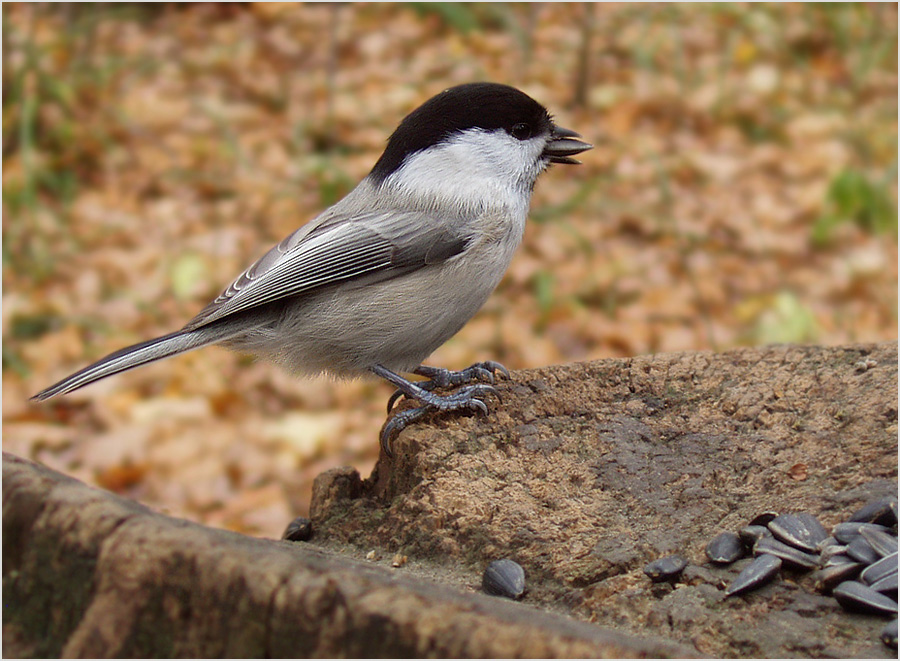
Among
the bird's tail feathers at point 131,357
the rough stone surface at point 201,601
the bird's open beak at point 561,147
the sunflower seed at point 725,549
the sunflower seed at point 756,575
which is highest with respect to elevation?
the bird's open beak at point 561,147

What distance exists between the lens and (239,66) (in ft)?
23.0

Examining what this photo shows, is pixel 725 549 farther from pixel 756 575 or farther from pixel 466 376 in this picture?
pixel 466 376

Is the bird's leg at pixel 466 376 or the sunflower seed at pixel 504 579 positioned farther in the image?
the bird's leg at pixel 466 376

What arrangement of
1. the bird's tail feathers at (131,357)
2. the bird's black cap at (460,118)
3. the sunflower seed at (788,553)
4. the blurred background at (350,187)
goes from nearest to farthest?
1. the sunflower seed at (788,553)
2. the bird's tail feathers at (131,357)
3. the bird's black cap at (460,118)
4. the blurred background at (350,187)

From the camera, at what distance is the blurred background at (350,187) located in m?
4.38

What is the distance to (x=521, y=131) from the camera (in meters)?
2.97

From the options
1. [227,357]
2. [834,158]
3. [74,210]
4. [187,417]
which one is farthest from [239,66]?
[834,158]

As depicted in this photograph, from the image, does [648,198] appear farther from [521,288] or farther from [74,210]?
[74,210]

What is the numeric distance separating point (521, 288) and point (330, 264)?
2670 mm

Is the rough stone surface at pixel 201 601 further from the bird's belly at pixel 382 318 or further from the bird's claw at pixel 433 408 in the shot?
the bird's belly at pixel 382 318

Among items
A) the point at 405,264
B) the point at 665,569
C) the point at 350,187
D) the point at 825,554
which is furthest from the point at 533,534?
the point at 350,187

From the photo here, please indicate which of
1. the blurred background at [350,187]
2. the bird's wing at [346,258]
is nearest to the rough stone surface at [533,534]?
the bird's wing at [346,258]

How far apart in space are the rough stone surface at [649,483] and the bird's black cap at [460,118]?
786 mm

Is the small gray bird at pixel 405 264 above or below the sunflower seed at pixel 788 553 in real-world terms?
above
